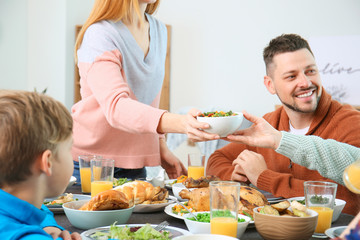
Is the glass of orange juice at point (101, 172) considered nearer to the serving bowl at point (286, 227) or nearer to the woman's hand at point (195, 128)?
the woman's hand at point (195, 128)

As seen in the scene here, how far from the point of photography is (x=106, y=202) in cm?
124

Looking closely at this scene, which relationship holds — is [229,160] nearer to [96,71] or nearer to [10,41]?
[96,71]

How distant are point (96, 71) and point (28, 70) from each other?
176 inches

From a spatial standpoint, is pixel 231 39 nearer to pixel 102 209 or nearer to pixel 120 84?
pixel 120 84

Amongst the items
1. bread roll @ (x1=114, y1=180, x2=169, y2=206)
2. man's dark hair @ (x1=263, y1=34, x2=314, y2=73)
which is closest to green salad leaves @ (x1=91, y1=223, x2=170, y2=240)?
bread roll @ (x1=114, y1=180, x2=169, y2=206)

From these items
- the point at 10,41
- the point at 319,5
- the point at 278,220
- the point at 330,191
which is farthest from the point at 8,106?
the point at 10,41

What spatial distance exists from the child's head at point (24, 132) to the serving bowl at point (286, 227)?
0.55m

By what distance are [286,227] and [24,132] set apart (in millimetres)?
667

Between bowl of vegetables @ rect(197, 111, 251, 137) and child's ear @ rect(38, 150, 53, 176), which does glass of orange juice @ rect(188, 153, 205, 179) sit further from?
child's ear @ rect(38, 150, 53, 176)

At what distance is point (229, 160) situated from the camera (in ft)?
7.70

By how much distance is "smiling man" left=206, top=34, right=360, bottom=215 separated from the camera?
191 centimetres

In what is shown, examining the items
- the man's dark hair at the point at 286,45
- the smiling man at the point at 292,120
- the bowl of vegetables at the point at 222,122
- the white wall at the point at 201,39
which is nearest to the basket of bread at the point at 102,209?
the bowl of vegetables at the point at 222,122

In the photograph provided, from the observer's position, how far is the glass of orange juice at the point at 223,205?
1117 mm

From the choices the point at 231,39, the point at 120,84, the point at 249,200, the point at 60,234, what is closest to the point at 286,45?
the point at 120,84
